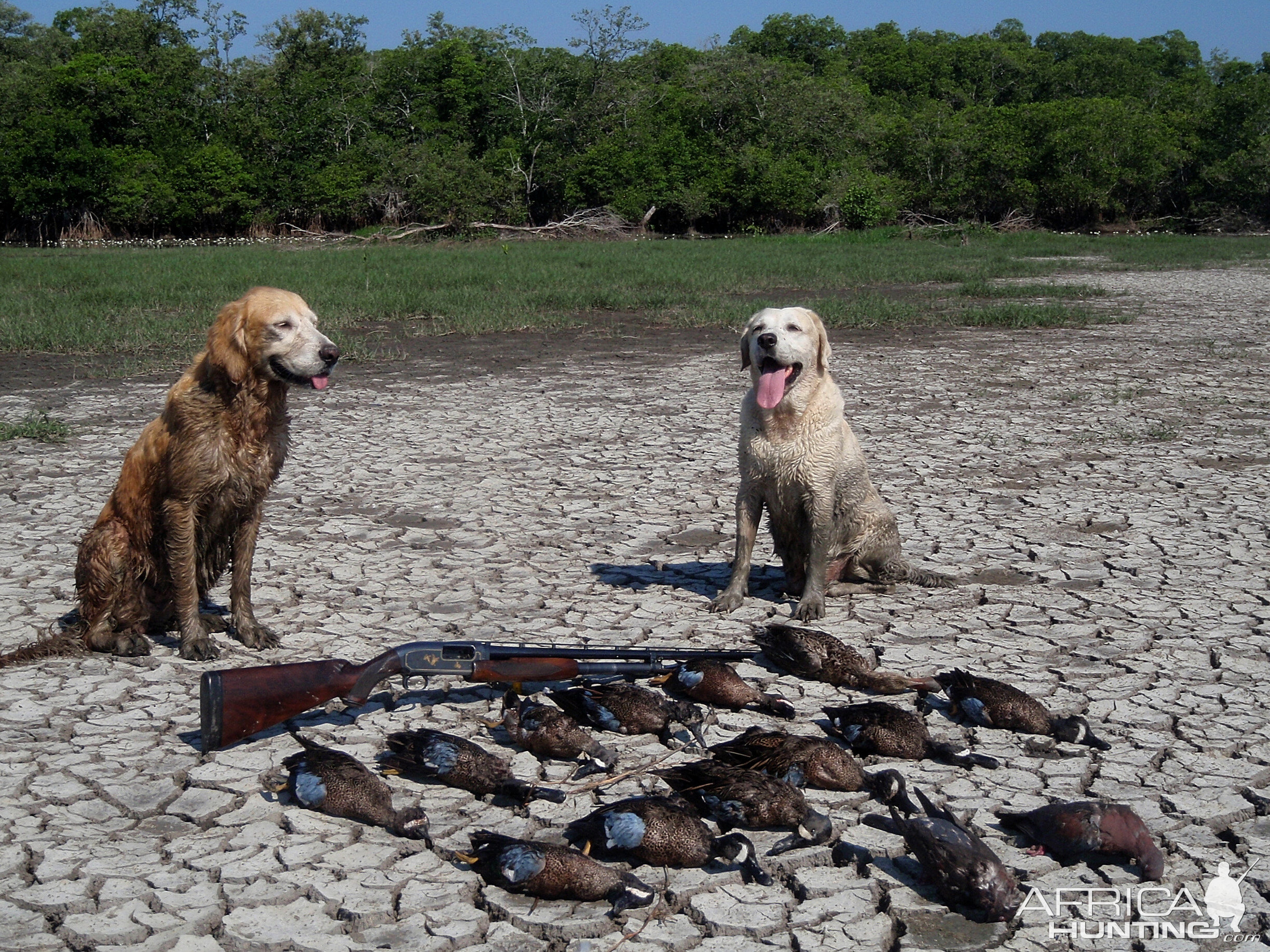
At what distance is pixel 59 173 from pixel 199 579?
144ft

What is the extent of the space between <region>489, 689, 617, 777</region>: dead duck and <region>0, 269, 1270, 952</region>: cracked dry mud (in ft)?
0.25

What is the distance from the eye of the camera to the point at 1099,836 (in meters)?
3.36

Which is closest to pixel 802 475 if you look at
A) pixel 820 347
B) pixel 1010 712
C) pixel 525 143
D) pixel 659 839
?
pixel 820 347

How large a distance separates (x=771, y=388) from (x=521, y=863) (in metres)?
2.94

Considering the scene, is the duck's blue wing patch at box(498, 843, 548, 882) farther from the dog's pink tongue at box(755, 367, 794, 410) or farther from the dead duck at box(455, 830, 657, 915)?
the dog's pink tongue at box(755, 367, 794, 410)

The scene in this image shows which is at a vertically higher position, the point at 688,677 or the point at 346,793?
the point at 688,677

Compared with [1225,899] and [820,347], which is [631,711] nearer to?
[1225,899]

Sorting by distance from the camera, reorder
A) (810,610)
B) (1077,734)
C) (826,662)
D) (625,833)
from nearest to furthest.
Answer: (625,833), (1077,734), (826,662), (810,610)

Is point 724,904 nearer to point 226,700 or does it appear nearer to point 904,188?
point 226,700

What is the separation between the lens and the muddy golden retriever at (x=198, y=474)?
4906 millimetres

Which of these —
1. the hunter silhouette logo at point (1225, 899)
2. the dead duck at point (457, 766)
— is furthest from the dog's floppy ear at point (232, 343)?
the hunter silhouette logo at point (1225, 899)

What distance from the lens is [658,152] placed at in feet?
160

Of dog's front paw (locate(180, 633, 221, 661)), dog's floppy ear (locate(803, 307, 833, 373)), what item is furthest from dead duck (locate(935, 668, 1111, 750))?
dog's front paw (locate(180, 633, 221, 661))

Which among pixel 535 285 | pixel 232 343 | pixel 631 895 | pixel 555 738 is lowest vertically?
pixel 631 895
